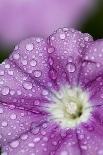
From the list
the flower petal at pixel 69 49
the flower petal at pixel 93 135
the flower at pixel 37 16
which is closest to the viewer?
the flower petal at pixel 93 135

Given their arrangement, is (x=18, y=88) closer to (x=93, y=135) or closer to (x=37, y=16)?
(x=93, y=135)

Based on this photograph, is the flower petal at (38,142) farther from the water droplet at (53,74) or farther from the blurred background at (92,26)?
the blurred background at (92,26)

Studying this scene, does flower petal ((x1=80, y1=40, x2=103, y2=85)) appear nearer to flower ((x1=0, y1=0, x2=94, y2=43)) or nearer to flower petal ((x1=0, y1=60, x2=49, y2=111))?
flower petal ((x1=0, y1=60, x2=49, y2=111))

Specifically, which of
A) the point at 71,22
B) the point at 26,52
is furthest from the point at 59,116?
the point at 71,22

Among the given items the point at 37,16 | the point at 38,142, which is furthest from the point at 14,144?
the point at 37,16

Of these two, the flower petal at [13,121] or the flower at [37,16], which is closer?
the flower petal at [13,121]

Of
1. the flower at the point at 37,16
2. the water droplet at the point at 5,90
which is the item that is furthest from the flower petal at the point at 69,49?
the flower at the point at 37,16

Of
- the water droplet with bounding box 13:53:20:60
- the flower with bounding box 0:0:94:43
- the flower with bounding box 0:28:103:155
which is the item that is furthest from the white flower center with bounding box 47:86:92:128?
the flower with bounding box 0:0:94:43
